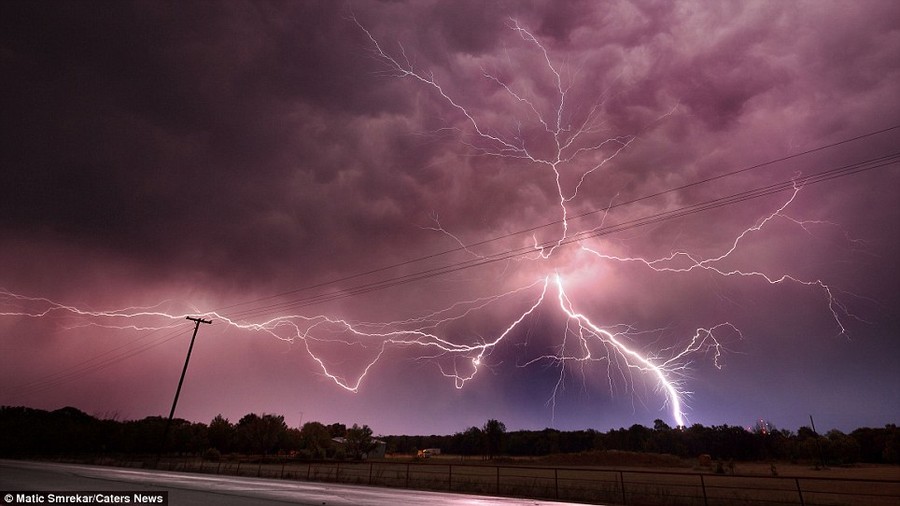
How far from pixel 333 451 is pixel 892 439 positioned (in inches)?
3671

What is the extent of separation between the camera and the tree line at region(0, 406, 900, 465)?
208ft

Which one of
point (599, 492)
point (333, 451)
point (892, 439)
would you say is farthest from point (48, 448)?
point (892, 439)

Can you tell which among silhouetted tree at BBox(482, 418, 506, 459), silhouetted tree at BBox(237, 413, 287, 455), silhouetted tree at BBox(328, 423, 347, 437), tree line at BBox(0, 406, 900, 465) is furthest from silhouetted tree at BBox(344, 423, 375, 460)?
silhouetted tree at BBox(328, 423, 347, 437)

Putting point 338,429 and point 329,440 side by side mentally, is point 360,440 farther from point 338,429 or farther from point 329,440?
point 338,429

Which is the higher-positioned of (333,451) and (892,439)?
(892,439)

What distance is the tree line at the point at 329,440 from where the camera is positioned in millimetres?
63312

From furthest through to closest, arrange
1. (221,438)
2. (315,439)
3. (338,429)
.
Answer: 1. (338,429)
2. (315,439)
3. (221,438)

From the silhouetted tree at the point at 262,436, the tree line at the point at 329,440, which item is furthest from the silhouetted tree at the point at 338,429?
the silhouetted tree at the point at 262,436

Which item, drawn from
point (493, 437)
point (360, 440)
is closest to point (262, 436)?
point (360, 440)

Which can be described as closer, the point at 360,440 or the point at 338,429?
the point at 360,440

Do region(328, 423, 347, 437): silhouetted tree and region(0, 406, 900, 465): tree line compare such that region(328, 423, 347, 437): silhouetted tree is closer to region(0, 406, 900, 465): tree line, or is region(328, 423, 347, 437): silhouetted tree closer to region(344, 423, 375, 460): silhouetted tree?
region(0, 406, 900, 465): tree line

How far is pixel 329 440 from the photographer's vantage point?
80812 millimetres

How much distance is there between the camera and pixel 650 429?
343 feet

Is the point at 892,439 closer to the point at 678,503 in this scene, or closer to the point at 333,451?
the point at 678,503
